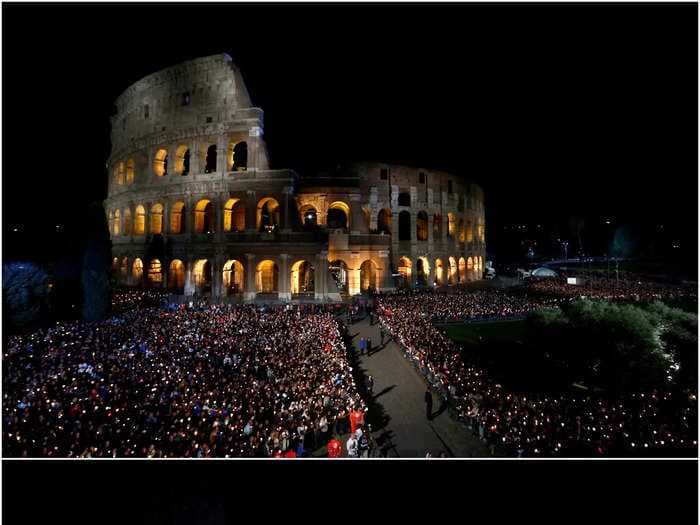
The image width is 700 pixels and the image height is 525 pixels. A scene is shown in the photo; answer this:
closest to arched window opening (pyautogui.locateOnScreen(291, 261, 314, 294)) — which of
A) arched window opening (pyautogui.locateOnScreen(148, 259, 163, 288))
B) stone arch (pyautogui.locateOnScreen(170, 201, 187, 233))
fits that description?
stone arch (pyautogui.locateOnScreen(170, 201, 187, 233))

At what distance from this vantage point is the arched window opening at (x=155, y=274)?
3531 centimetres

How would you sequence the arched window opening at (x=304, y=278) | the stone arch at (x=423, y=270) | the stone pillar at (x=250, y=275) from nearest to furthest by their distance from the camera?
the stone pillar at (x=250, y=275)
the arched window opening at (x=304, y=278)
the stone arch at (x=423, y=270)

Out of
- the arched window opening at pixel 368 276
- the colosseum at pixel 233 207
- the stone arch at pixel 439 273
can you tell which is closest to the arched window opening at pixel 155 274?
the colosseum at pixel 233 207

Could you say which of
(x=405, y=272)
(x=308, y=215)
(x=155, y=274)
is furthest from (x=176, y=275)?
(x=405, y=272)

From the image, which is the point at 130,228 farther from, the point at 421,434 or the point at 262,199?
the point at 421,434

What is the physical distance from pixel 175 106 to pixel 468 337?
107ft

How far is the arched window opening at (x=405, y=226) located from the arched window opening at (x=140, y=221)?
2730 cm

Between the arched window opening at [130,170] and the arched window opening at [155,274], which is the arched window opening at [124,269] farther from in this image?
the arched window opening at [130,170]

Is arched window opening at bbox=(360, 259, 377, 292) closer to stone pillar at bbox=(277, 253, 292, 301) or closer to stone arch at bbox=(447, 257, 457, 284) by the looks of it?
stone pillar at bbox=(277, 253, 292, 301)

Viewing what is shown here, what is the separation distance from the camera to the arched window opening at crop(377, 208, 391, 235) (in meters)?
39.2

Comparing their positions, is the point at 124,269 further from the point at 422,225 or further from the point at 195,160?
the point at 422,225

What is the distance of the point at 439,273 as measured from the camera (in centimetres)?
4284

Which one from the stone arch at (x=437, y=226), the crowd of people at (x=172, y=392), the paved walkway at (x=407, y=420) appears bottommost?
the paved walkway at (x=407, y=420)

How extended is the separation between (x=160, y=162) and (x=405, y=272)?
90.5 feet
